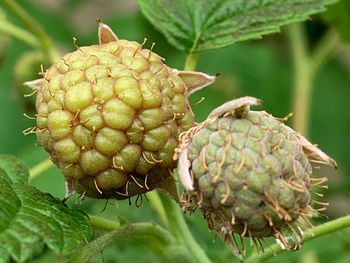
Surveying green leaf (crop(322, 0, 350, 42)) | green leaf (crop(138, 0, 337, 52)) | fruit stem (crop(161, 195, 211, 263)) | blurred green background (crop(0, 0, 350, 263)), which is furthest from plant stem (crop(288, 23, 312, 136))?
fruit stem (crop(161, 195, 211, 263))

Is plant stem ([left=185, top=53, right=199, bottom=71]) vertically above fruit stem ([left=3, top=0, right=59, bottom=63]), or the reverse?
fruit stem ([left=3, top=0, right=59, bottom=63])

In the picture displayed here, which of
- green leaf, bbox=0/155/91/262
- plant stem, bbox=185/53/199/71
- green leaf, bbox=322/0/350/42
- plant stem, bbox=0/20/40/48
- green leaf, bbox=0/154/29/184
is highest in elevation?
plant stem, bbox=0/20/40/48

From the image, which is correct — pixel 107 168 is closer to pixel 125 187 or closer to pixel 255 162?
pixel 125 187

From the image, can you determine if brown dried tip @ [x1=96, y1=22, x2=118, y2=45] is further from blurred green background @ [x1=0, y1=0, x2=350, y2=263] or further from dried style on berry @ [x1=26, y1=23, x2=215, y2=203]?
blurred green background @ [x1=0, y1=0, x2=350, y2=263]

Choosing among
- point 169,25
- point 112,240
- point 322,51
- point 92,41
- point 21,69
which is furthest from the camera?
point 92,41

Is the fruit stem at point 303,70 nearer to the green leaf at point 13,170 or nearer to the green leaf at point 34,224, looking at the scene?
the green leaf at point 13,170

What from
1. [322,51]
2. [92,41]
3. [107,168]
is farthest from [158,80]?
[92,41]

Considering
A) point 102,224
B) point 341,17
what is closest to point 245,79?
point 341,17
